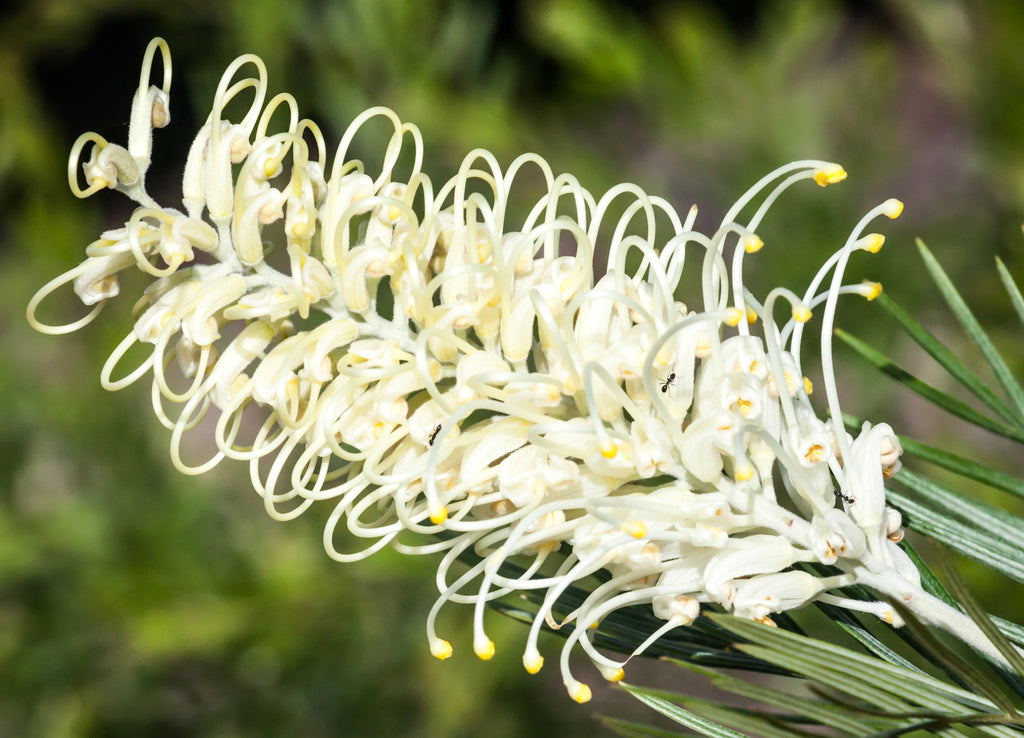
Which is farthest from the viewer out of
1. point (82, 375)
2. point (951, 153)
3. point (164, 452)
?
point (951, 153)

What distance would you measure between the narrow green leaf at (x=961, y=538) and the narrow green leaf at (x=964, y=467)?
0.11 ft

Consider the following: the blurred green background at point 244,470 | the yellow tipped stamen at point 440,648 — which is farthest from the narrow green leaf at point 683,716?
the blurred green background at point 244,470

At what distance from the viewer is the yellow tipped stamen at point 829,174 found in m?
0.55

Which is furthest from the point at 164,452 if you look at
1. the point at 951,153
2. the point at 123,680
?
the point at 951,153

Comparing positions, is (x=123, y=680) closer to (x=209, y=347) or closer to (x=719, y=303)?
(x=209, y=347)

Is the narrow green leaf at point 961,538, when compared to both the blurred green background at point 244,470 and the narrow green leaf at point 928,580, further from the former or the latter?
the blurred green background at point 244,470

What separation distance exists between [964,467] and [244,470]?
165 centimetres

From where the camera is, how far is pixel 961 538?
1.88 ft

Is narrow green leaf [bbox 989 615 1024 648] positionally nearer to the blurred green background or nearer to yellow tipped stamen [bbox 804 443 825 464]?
yellow tipped stamen [bbox 804 443 825 464]

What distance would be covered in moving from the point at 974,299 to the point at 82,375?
1.77 meters

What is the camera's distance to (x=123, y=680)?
1.61 m

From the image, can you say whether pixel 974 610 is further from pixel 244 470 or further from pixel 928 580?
pixel 244 470

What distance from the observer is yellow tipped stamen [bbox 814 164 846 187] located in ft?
1.80

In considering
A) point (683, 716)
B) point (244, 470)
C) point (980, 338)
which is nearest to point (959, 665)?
point (683, 716)
